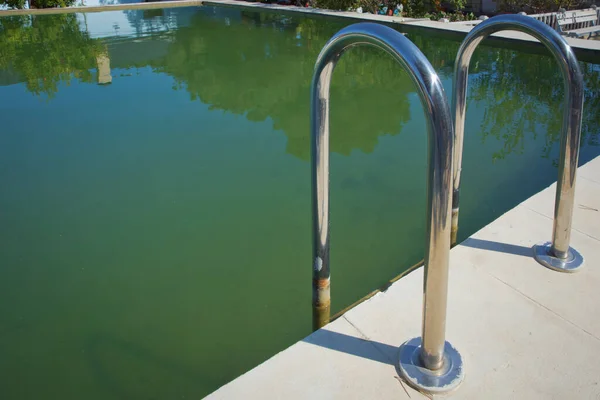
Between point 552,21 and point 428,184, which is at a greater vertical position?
point 552,21

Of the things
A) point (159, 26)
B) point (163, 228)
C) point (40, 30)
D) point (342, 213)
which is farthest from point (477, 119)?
point (40, 30)

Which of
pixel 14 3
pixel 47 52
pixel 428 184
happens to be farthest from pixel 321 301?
pixel 14 3

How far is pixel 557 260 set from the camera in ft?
6.91

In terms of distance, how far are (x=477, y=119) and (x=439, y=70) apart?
2498mm

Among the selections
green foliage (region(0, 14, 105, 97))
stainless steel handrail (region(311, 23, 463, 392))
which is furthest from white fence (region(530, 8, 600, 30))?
stainless steel handrail (region(311, 23, 463, 392))

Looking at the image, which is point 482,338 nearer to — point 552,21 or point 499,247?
point 499,247

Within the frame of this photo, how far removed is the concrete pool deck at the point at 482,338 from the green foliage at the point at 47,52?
21.7 ft

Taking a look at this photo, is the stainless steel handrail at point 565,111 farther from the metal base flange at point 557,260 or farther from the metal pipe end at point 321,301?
the metal pipe end at point 321,301

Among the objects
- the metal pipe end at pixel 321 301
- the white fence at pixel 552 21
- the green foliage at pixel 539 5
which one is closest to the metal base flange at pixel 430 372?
the metal pipe end at pixel 321 301

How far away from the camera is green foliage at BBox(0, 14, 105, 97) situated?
26.1 ft

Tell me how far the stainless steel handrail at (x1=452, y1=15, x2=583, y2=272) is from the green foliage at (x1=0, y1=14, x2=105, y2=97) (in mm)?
6464

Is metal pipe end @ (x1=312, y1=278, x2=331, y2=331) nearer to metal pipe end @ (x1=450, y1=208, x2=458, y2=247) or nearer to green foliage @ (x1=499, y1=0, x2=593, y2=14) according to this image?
metal pipe end @ (x1=450, y1=208, x2=458, y2=247)

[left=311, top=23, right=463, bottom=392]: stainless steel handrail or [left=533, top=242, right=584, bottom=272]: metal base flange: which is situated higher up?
[left=311, top=23, right=463, bottom=392]: stainless steel handrail

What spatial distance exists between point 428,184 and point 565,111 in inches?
35.3
